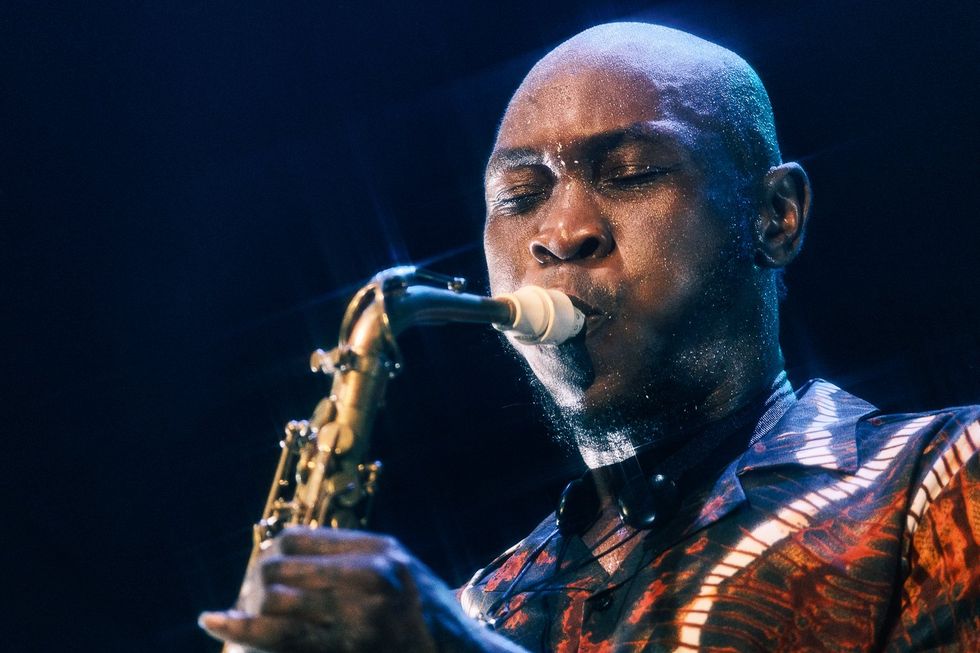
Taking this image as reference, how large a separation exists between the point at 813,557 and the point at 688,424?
620mm

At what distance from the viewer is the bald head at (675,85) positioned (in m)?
2.70

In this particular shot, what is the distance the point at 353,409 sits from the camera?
1999 mm

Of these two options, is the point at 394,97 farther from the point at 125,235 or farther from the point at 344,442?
the point at 344,442

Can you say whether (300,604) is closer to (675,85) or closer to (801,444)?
(801,444)

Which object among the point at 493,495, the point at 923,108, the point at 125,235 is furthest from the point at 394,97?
the point at 923,108

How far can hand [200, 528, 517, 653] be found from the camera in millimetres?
1474

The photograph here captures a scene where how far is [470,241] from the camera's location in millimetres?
4277

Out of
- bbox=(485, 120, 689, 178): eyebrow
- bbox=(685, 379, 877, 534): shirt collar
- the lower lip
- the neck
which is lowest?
bbox=(685, 379, 877, 534): shirt collar

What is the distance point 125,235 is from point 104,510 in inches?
44.6


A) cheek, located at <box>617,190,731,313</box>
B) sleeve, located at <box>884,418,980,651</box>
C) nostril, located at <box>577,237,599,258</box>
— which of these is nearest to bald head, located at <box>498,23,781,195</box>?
cheek, located at <box>617,190,731,313</box>

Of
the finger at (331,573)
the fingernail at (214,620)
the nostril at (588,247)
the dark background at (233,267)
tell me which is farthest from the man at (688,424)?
the dark background at (233,267)

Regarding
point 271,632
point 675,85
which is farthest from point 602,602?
point 675,85

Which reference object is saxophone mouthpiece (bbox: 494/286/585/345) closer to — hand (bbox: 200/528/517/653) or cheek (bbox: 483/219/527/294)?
cheek (bbox: 483/219/527/294)

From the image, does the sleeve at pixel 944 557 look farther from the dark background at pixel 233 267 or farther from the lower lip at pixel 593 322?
the dark background at pixel 233 267
